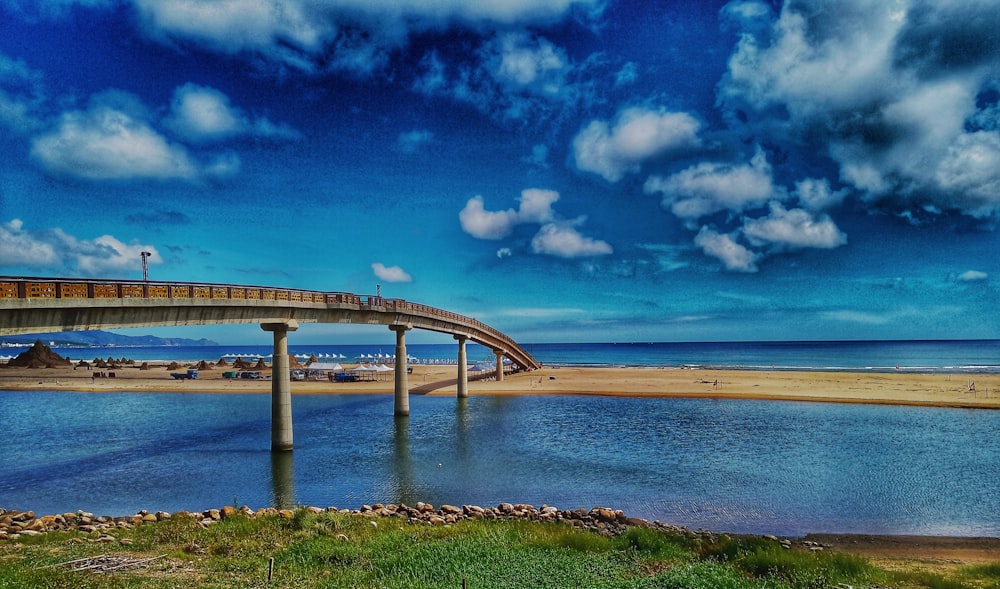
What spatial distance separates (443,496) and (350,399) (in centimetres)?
3823

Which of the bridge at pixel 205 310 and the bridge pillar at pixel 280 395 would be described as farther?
the bridge pillar at pixel 280 395

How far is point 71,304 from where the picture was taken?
19750mm

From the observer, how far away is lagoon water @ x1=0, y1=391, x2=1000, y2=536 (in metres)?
20.5

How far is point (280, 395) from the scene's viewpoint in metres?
32.0

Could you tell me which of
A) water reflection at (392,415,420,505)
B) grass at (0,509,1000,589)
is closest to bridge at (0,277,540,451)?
water reflection at (392,415,420,505)

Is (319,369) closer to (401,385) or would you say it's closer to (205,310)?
(401,385)

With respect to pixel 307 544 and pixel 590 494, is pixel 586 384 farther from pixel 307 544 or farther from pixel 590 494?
pixel 307 544

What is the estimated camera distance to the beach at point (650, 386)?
54.4m

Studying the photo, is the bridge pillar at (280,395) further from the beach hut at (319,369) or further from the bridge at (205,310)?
the beach hut at (319,369)

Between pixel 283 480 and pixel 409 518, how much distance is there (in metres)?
9.98

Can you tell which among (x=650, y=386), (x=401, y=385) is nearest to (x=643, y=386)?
(x=650, y=386)

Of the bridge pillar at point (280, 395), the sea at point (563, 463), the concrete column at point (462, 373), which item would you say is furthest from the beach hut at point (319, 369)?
the bridge pillar at point (280, 395)

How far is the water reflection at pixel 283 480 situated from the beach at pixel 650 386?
A: 32.7 meters

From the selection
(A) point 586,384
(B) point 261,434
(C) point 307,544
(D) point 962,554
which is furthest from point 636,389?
(C) point 307,544
